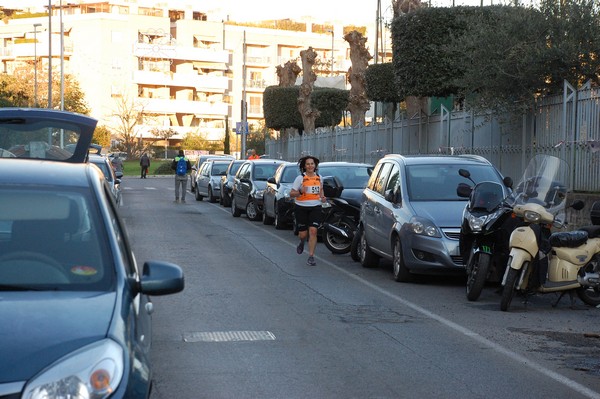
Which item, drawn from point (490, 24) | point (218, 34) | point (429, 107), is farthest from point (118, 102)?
point (490, 24)

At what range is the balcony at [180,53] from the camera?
105188 millimetres

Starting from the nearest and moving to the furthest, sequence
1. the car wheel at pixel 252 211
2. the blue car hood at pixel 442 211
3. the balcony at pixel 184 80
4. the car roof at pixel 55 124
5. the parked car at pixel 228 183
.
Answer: the car roof at pixel 55 124 → the blue car hood at pixel 442 211 → the car wheel at pixel 252 211 → the parked car at pixel 228 183 → the balcony at pixel 184 80

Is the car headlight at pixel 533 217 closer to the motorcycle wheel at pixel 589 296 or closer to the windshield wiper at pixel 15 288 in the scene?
the motorcycle wheel at pixel 589 296

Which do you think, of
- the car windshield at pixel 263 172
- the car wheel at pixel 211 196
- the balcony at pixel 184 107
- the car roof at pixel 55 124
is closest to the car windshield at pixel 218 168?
the car wheel at pixel 211 196

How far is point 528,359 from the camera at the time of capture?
30.3ft

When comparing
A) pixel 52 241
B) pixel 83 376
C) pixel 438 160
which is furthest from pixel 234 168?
pixel 83 376

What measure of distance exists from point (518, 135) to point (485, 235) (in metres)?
10.4

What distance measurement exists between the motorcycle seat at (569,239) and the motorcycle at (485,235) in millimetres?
543

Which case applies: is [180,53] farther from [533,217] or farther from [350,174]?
[533,217]

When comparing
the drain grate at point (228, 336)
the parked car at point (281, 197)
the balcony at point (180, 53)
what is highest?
the balcony at point (180, 53)

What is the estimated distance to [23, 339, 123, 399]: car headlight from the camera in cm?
443

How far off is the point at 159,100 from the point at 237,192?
76667mm

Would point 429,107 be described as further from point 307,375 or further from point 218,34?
point 218,34

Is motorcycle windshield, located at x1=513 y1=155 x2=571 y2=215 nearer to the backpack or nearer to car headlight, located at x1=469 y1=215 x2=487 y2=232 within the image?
car headlight, located at x1=469 y1=215 x2=487 y2=232
